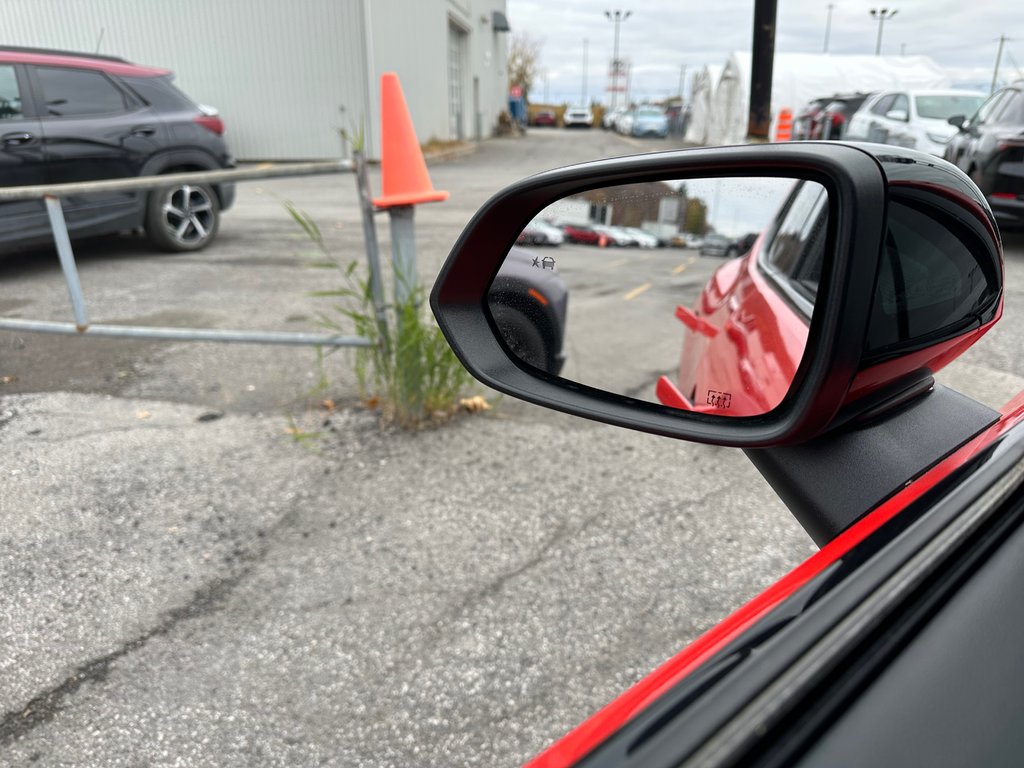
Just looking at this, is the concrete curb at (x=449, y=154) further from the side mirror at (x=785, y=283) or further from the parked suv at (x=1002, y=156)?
the side mirror at (x=785, y=283)

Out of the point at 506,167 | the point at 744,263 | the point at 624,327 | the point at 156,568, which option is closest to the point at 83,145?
the point at 624,327

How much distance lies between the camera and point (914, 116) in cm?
1274

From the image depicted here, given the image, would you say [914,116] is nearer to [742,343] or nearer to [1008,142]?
[1008,142]

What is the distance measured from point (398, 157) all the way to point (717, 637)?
10.2ft

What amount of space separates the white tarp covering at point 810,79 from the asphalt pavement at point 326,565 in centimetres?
2270

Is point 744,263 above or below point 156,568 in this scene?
above

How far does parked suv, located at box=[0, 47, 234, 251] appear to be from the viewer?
6.43 metres

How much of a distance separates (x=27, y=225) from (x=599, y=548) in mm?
5845

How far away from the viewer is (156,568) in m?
2.69

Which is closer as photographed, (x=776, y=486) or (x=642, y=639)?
(x=776, y=486)

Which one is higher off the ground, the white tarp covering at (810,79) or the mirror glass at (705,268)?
the white tarp covering at (810,79)

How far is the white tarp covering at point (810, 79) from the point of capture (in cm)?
2472

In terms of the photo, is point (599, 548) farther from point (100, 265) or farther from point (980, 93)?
point (980, 93)

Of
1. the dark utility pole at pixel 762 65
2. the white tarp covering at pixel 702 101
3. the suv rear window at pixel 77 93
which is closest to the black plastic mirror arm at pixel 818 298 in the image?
the suv rear window at pixel 77 93
